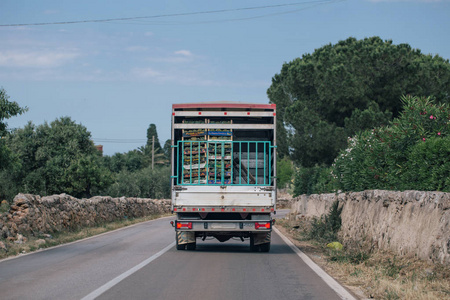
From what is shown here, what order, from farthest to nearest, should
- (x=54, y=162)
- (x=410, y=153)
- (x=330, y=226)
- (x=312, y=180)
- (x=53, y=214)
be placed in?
1. (x=54, y=162)
2. (x=312, y=180)
3. (x=53, y=214)
4. (x=330, y=226)
5. (x=410, y=153)

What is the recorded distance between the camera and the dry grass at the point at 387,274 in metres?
8.43

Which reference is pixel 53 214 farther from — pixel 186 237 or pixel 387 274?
pixel 387 274

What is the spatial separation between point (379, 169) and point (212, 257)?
230 inches

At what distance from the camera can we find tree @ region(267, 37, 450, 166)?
3158cm

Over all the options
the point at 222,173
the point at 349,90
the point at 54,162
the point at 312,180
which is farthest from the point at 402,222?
the point at 54,162

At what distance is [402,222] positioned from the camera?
12.4 metres

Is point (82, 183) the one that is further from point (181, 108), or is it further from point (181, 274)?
point (181, 274)

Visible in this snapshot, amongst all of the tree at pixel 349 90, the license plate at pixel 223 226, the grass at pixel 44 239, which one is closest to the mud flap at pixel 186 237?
the license plate at pixel 223 226

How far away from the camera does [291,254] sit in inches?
599

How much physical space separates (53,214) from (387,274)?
15332mm

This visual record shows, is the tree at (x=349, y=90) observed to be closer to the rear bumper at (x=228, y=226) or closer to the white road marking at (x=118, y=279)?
the rear bumper at (x=228, y=226)

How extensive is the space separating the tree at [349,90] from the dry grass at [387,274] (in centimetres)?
1828

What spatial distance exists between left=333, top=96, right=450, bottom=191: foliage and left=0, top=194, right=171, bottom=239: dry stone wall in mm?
11021

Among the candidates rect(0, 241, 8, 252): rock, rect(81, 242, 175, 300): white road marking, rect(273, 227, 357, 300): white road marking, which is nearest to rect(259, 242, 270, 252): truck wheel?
rect(273, 227, 357, 300): white road marking
